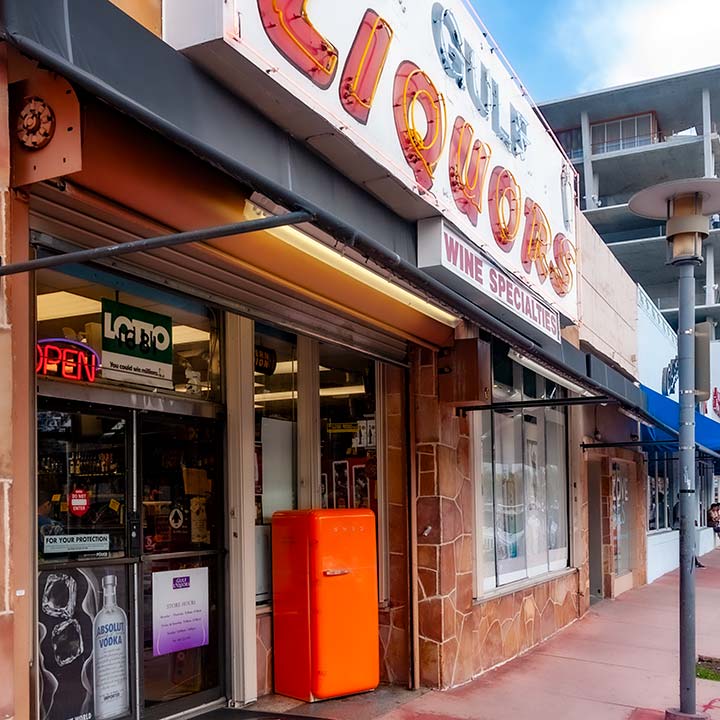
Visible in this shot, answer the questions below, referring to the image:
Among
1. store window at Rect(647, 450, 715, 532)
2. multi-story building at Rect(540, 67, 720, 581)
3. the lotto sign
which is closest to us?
the lotto sign

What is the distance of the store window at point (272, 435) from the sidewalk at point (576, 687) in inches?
49.8

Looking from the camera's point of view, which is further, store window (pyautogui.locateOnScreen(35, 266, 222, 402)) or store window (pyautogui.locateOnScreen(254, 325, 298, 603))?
store window (pyautogui.locateOnScreen(254, 325, 298, 603))

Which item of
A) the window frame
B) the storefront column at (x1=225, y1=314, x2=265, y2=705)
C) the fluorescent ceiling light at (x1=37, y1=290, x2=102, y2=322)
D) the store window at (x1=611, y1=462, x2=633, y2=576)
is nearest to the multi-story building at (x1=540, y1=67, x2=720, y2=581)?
the store window at (x1=611, y1=462, x2=633, y2=576)

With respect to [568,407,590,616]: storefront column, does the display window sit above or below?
above

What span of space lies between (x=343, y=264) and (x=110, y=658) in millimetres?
2901

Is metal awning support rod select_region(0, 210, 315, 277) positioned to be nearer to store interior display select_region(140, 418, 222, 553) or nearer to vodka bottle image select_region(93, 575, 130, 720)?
store interior display select_region(140, 418, 222, 553)

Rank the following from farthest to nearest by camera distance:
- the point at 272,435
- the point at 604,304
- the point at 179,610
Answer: the point at 604,304
the point at 272,435
the point at 179,610

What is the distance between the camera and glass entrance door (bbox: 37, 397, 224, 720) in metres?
5.01

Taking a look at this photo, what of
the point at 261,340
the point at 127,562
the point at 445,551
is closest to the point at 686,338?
the point at 445,551

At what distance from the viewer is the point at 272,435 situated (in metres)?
7.12

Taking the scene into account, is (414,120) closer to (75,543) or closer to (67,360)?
(67,360)

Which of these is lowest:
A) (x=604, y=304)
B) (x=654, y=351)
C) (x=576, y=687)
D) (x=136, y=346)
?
(x=576, y=687)

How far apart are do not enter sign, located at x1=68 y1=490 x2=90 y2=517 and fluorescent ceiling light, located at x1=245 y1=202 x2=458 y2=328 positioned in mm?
2100

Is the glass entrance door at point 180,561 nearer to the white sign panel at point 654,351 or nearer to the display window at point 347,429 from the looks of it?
the display window at point 347,429
